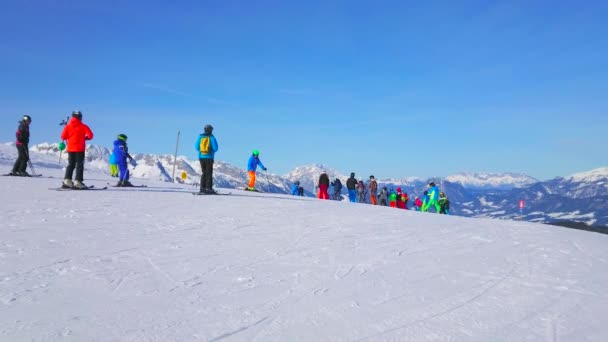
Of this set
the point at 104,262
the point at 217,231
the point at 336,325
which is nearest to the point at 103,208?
the point at 217,231

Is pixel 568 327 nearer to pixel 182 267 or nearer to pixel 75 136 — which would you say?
pixel 182 267

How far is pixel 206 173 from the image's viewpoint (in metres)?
14.4

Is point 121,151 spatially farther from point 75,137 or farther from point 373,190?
point 373,190

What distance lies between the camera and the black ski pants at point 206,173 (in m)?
14.0

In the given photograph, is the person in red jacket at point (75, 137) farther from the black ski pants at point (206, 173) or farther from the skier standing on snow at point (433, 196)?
the skier standing on snow at point (433, 196)

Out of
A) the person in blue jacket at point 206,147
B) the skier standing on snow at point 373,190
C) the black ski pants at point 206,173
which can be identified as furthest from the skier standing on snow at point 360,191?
the person in blue jacket at point 206,147

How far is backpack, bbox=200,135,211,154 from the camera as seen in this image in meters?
13.9

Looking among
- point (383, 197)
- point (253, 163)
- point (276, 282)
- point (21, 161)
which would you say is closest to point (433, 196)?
point (383, 197)

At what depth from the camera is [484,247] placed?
7.89 m

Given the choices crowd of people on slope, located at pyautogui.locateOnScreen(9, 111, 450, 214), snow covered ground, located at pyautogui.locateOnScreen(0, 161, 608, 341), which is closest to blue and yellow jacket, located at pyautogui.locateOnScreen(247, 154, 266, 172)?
crowd of people on slope, located at pyautogui.locateOnScreen(9, 111, 450, 214)

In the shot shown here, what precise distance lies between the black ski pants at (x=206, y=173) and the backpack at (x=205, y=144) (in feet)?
0.97

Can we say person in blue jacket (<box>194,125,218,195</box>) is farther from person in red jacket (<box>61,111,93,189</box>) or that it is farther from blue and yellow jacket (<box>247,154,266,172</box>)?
blue and yellow jacket (<box>247,154,266,172</box>)

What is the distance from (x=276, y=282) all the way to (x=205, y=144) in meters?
9.79

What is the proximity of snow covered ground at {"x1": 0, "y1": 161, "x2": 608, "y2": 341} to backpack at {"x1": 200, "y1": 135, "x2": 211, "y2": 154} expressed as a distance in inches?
207
